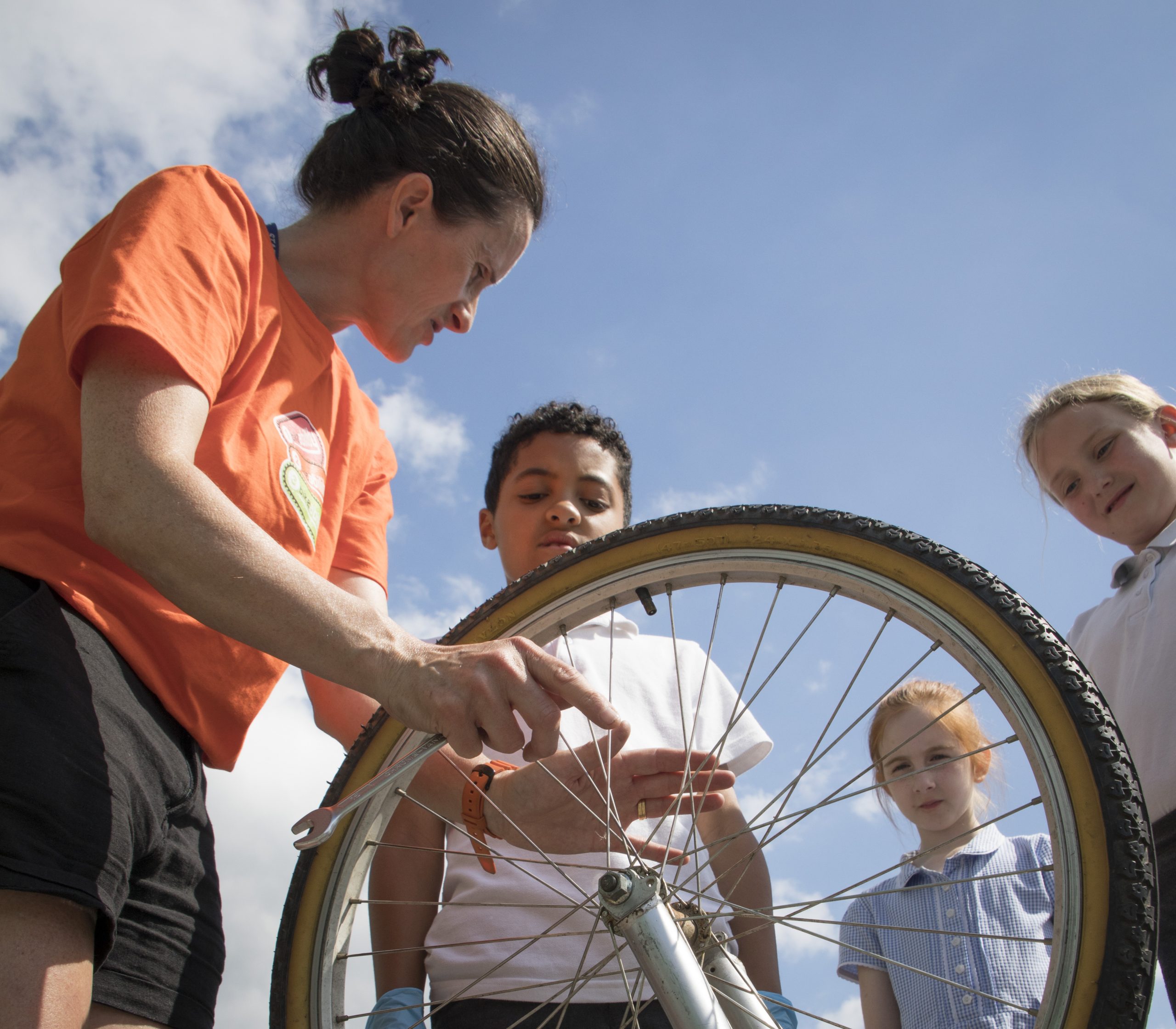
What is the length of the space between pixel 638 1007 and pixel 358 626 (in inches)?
27.7

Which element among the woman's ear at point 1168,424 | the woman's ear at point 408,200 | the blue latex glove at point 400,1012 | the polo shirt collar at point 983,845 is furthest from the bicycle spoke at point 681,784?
the woman's ear at point 1168,424

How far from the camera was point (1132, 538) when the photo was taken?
2172mm

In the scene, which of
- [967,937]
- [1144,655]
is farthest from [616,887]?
[1144,655]

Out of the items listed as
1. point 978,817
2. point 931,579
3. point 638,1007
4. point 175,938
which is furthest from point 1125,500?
point 175,938

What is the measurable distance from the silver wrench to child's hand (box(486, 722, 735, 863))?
0.97ft

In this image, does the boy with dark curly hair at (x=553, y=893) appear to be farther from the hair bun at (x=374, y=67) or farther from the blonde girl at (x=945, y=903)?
the hair bun at (x=374, y=67)

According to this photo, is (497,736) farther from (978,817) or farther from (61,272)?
(978,817)

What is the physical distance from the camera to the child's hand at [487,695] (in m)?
0.92

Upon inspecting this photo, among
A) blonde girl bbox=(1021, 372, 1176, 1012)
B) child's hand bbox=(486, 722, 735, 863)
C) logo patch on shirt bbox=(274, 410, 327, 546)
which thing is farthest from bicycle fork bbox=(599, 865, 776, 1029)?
blonde girl bbox=(1021, 372, 1176, 1012)

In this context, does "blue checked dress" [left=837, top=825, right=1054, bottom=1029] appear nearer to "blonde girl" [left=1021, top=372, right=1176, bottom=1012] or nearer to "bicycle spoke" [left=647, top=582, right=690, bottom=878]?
"blonde girl" [left=1021, top=372, right=1176, bottom=1012]

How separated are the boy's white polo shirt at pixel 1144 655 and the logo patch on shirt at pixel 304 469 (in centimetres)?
142

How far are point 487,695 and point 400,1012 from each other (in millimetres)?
794

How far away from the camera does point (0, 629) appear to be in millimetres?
945

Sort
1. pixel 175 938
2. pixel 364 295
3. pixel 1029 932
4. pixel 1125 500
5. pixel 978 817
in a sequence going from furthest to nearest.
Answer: pixel 978 817 < pixel 1125 500 < pixel 1029 932 < pixel 364 295 < pixel 175 938
